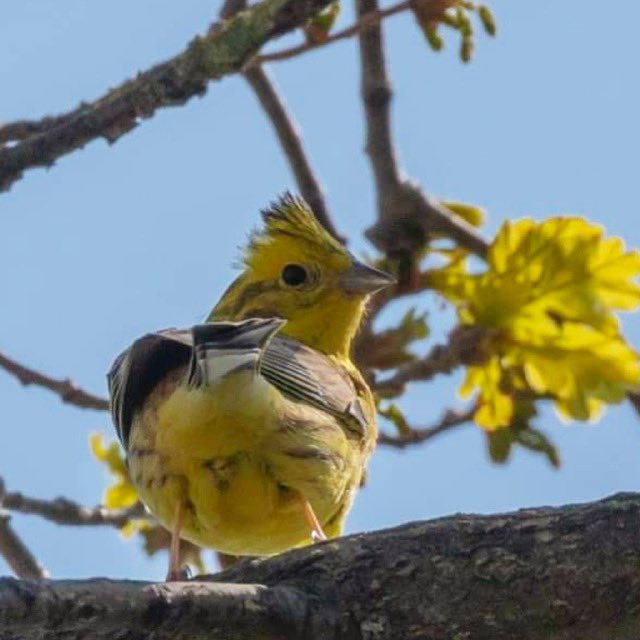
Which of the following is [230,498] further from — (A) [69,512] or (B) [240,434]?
(A) [69,512]

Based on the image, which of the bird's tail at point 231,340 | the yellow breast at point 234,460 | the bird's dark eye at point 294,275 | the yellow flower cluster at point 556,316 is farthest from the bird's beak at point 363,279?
the bird's tail at point 231,340

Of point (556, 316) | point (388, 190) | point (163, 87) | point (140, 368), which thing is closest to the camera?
point (140, 368)

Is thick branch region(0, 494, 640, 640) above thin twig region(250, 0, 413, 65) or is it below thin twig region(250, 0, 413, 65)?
below

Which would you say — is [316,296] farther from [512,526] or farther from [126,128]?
[512,526]

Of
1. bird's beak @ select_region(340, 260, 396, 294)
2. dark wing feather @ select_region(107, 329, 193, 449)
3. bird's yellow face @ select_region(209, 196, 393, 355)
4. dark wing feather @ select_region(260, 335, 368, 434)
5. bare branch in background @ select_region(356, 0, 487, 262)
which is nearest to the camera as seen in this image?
dark wing feather @ select_region(107, 329, 193, 449)

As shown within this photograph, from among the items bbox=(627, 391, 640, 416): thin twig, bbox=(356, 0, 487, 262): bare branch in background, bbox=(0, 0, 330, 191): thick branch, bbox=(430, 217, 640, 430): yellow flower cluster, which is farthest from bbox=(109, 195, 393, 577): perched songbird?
bbox=(627, 391, 640, 416): thin twig

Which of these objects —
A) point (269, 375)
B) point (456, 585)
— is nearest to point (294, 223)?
point (269, 375)

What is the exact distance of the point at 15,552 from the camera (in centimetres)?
485

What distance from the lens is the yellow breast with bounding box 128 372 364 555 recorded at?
4.14m

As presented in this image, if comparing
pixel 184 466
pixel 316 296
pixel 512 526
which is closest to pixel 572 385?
pixel 316 296

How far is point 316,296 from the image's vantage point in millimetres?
5574

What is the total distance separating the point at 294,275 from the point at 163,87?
1.33 meters

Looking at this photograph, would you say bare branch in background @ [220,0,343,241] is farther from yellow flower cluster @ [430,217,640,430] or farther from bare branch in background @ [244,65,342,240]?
yellow flower cluster @ [430,217,640,430]

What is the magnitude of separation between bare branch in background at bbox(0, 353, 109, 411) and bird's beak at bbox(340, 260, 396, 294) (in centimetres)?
89
